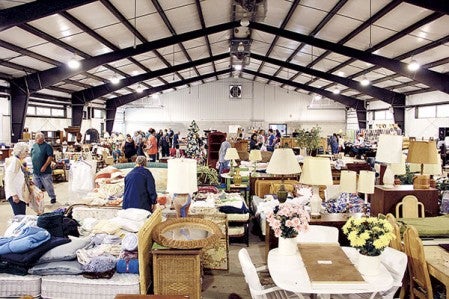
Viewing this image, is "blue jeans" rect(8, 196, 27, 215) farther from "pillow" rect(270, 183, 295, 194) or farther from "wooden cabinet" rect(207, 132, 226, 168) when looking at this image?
"wooden cabinet" rect(207, 132, 226, 168)

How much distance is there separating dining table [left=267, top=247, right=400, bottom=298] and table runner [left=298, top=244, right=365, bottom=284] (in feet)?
0.09

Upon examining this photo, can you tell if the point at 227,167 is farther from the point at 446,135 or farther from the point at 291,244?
the point at 446,135

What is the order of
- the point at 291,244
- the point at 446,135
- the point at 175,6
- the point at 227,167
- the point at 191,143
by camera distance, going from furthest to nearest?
the point at 446,135, the point at 191,143, the point at 227,167, the point at 175,6, the point at 291,244

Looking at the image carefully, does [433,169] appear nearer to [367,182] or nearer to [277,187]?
[367,182]

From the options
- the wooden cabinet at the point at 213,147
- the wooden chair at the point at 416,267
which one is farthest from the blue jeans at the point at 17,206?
the wooden cabinet at the point at 213,147

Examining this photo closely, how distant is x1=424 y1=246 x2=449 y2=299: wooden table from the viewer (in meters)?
2.72

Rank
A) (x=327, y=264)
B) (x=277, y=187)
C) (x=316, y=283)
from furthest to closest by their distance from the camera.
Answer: (x=277, y=187) < (x=327, y=264) < (x=316, y=283)

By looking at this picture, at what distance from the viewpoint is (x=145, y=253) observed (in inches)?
128

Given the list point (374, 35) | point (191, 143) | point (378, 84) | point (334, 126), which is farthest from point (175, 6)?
point (334, 126)

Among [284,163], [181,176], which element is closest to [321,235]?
[284,163]

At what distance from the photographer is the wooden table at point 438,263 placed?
272 centimetres

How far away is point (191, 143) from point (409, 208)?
6.98 m

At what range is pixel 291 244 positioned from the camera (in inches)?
119

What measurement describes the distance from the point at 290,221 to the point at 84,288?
5.87ft
